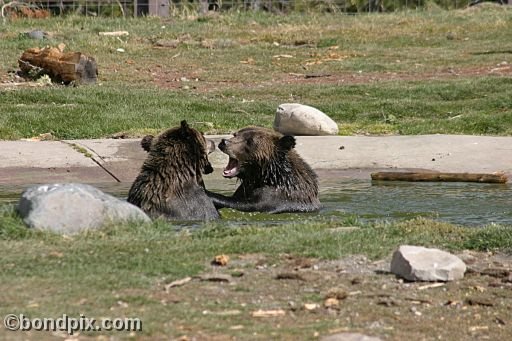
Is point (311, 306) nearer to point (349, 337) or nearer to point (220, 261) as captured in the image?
point (349, 337)

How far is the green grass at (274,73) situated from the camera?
17.7 m

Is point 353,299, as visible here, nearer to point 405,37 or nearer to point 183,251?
point 183,251

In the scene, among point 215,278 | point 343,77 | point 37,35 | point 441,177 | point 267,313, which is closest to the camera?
point 267,313

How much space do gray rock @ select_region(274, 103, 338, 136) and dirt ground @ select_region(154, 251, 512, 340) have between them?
7850mm

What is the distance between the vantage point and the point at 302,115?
1616 cm

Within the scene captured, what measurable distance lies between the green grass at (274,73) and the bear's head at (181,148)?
19.8ft

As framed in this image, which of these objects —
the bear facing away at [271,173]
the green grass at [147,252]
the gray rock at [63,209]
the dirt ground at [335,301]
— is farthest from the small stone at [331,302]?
the bear facing away at [271,173]

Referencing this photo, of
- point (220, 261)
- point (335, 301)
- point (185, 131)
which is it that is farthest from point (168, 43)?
point (335, 301)

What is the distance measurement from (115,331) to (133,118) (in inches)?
439

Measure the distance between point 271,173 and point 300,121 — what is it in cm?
414

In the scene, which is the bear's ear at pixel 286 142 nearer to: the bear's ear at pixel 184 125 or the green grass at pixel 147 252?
the bear's ear at pixel 184 125

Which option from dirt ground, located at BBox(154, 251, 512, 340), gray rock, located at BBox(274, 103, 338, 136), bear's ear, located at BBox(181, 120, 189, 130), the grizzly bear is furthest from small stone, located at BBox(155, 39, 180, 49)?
dirt ground, located at BBox(154, 251, 512, 340)

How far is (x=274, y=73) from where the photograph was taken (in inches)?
943

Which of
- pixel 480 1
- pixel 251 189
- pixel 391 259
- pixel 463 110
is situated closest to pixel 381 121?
pixel 463 110
